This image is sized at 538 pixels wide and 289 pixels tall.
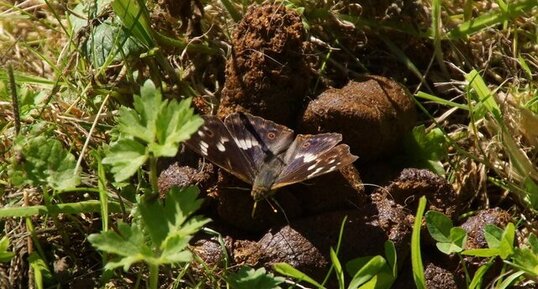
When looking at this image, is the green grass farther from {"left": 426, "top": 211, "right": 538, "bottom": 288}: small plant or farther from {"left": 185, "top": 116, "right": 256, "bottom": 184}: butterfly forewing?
{"left": 185, "top": 116, "right": 256, "bottom": 184}: butterfly forewing

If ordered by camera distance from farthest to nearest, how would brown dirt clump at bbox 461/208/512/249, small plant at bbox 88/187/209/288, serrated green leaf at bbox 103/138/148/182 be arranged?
1. brown dirt clump at bbox 461/208/512/249
2. serrated green leaf at bbox 103/138/148/182
3. small plant at bbox 88/187/209/288

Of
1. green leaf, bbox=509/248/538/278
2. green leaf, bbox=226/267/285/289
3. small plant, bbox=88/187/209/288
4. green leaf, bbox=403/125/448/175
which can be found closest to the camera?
small plant, bbox=88/187/209/288

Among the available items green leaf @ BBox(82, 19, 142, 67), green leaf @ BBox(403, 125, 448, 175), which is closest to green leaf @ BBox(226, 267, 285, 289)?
green leaf @ BBox(403, 125, 448, 175)

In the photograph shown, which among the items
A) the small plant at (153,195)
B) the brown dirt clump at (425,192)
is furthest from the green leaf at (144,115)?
the brown dirt clump at (425,192)

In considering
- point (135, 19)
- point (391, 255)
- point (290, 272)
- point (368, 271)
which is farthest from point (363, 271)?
point (135, 19)

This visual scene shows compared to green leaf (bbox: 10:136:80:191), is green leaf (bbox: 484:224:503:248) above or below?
below

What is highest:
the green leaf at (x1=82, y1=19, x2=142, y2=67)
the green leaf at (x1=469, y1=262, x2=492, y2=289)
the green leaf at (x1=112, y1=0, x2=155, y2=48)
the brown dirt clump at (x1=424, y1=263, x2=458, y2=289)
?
the green leaf at (x1=112, y1=0, x2=155, y2=48)

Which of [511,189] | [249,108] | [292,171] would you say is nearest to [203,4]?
[249,108]

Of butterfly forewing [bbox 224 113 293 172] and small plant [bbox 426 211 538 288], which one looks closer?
small plant [bbox 426 211 538 288]

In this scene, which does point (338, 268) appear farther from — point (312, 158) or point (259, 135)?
point (259, 135)

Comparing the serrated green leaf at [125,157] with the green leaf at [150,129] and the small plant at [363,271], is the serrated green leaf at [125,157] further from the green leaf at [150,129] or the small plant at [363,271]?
the small plant at [363,271]
